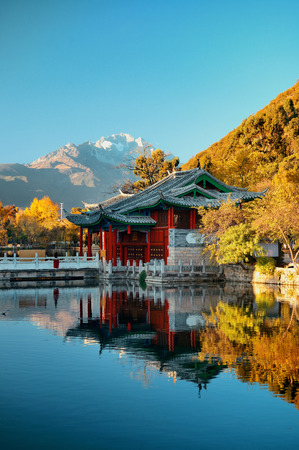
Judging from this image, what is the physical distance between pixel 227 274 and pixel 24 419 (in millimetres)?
31253

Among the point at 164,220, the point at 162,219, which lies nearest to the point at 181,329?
the point at 164,220

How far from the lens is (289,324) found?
18.9 meters

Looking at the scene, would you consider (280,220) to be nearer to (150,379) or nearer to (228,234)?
(228,234)

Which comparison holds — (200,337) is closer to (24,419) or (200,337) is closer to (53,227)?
(24,419)

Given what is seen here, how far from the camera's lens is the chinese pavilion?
39.5 meters

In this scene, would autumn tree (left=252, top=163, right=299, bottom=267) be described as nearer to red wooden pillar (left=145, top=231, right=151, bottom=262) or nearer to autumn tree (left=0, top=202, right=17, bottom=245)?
red wooden pillar (left=145, top=231, right=151, bottom=262)

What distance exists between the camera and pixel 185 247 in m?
39.5

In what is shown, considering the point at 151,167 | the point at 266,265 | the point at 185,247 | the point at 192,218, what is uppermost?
the point at 151,167

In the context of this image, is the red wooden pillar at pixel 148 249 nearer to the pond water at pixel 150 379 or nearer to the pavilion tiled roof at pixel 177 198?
the pavilion tiled roof at pixel 177 198

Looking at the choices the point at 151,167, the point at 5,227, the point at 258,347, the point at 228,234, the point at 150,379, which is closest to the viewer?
the point at 150,379

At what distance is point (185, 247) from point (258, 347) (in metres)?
24.4

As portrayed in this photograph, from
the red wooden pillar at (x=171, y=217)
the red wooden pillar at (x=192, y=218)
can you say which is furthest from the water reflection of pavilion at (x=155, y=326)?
the red wooden pillar at (x=192, y=218)

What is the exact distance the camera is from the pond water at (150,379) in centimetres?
881

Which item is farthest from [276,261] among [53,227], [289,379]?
[53,227]
